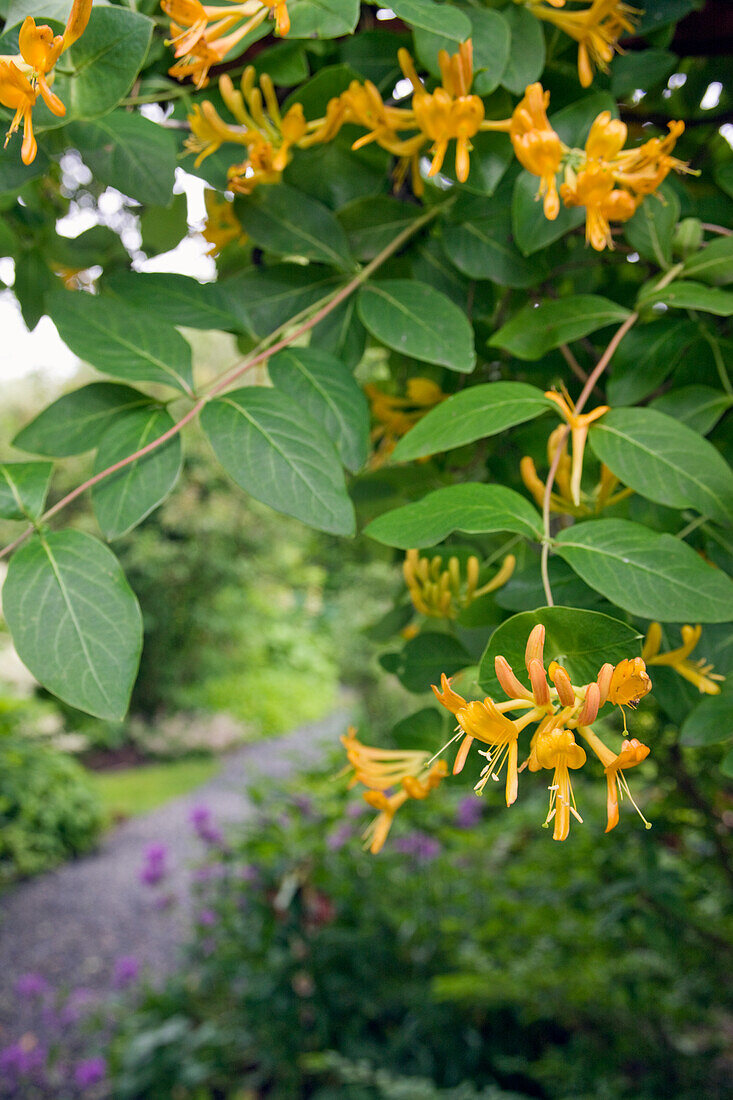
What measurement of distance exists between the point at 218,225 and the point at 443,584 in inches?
11.1

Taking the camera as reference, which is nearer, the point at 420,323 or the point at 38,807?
the point at 420,323

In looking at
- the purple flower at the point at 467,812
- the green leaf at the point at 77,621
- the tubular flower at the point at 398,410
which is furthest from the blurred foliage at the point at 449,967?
the green leaf at the point at 77,621

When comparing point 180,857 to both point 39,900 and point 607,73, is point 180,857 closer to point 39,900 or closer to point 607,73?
point 39,900

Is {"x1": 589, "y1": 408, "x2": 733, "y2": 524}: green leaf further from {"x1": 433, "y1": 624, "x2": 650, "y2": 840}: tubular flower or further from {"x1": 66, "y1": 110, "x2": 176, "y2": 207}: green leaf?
{"x1": 66, "y1": 110, "x2": 176, "y2": 207}: green leaf

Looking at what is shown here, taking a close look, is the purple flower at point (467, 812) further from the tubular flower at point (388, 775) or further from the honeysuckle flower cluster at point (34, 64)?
the honeysuckle flower cluster at point (34, 64)

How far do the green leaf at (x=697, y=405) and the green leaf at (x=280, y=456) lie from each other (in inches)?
6.7

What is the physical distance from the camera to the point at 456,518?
0.28 meters

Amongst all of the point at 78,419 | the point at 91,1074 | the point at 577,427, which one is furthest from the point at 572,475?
the point at 91,1074

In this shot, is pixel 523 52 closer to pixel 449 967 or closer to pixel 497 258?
pixel 497 258

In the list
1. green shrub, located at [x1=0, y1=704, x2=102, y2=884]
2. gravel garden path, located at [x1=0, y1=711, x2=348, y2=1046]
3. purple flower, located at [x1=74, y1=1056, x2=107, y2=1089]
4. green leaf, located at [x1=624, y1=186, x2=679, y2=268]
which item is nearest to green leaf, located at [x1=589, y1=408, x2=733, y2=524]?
green leaf, located at [x1=624, y1=186, x2=679, y2=268]

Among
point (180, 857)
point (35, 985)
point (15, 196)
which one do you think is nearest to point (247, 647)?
point (180, 857)

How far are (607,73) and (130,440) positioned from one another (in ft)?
0.95

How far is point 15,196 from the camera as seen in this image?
1.54 feet

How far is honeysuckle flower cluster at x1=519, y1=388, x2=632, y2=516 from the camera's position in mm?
320
